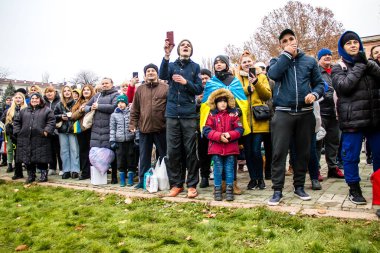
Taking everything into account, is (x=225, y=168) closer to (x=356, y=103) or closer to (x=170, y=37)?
(x=356, y=103)

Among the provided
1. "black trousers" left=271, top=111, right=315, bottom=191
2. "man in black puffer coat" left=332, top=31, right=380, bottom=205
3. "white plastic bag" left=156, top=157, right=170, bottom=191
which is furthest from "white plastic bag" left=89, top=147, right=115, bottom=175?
"man in black puffer coat" left=332, top=31, right=380, bottom=205

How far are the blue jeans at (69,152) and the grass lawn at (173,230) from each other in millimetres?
2879

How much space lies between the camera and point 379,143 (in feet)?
14.1

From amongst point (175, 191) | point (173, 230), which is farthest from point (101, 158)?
point (173, 230)

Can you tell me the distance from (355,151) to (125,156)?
166 inches

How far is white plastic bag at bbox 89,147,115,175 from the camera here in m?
6.81

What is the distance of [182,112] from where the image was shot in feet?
18.1

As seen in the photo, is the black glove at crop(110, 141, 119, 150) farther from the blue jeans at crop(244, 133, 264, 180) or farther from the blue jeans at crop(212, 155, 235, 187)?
the blue jeans at crop(244, 133, 264, 180)

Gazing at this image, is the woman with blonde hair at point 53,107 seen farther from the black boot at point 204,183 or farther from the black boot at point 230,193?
the black boot at point 230,193

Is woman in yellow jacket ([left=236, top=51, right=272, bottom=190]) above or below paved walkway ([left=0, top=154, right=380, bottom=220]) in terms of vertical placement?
above

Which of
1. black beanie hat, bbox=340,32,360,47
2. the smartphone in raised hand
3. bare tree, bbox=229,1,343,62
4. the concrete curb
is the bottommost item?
the concrete curb

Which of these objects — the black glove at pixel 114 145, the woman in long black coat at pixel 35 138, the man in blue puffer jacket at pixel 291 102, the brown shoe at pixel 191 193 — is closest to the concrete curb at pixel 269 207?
the brown shoe at pixel 191 193

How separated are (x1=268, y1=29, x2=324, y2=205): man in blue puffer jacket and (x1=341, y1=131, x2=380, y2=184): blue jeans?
52 cm

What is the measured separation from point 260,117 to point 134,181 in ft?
10.3
